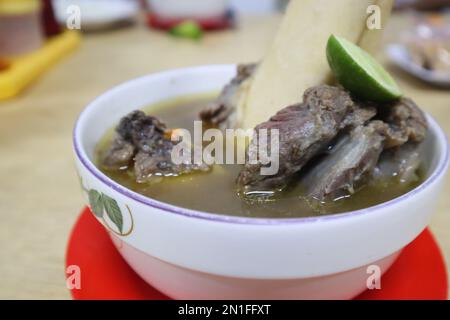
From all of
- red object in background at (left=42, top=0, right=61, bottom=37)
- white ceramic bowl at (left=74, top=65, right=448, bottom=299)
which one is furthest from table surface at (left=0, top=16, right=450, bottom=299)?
white ceramic bowl at (left=74, top=65, right=448, bottom=299)

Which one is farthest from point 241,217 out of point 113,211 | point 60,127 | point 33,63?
point 33,63

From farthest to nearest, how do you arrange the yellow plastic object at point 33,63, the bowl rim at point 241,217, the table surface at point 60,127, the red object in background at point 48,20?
the red object in background at point 48,20, the yellow plastic object at point 33,63, the table surface at point 60,127, the bowl rim at point 241,217

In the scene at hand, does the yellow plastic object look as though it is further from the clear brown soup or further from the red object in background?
the clear brown soup

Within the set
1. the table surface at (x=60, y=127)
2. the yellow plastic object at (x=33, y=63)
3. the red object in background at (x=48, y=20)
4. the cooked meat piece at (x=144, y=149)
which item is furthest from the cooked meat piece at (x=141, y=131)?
the red object in background at (x=48, y=20)

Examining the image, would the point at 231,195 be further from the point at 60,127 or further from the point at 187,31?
the point at 187,31

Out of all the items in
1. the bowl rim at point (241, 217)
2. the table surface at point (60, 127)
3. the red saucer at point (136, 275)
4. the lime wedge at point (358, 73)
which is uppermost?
the lime wedge at point (358, 73)

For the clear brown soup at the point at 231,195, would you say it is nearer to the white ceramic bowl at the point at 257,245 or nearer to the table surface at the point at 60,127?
the white ceramic bowl at the point at 257,245

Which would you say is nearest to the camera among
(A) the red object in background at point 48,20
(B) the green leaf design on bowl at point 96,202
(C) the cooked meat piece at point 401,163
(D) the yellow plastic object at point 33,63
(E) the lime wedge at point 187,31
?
(B) the green leaf design on bowl at point 96,202
